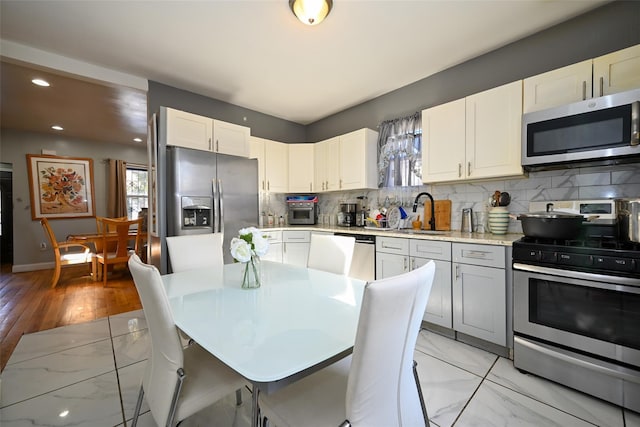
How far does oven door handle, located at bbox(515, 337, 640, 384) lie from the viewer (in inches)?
57.5

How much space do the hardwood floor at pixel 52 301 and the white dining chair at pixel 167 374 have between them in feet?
6.52

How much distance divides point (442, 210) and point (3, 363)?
4060 millimetres

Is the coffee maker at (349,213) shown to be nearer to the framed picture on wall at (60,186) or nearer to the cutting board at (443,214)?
the cutting board at (443,214)

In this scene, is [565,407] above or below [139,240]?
below

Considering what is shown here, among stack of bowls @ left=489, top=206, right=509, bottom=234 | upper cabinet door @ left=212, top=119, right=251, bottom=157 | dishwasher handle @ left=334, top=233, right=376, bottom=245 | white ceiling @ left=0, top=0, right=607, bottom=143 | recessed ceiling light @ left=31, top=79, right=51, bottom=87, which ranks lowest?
dishwasher handle @ left=334, top=233, right=376, bottom=245

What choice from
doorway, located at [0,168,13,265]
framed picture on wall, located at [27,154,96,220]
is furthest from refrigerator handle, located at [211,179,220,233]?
doorway, located at [0,168,13,265]

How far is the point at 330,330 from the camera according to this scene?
94cm

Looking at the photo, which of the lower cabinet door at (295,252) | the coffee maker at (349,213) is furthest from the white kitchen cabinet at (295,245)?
the coffee maker at (349,213)

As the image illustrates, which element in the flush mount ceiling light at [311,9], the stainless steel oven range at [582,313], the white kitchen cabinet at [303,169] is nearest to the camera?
the stainless steel oven range at [582,313]

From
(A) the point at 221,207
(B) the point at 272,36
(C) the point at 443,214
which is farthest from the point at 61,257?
(C) the point at 443,214

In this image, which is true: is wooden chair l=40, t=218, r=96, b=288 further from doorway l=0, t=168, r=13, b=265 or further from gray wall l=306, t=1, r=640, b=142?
gray wall l=306, t=1, r=640, b=142

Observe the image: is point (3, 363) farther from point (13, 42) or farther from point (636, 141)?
point (636, 141)

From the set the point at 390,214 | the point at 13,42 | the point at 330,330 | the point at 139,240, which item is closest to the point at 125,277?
the point at 139,240

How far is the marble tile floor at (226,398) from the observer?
Answer: 1.45 metres
